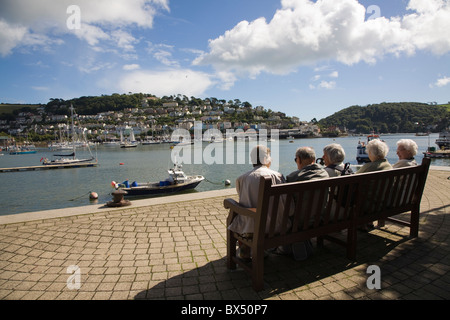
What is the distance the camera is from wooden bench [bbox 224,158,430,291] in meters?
2.56

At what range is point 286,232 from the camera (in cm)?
282

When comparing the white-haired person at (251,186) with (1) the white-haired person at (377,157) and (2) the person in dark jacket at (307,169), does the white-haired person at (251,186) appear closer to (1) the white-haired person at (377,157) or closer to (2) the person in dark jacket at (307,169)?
(2) the person in dark jacket at (307,169)

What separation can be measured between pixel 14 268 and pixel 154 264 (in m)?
1.77

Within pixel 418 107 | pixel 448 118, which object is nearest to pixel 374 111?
pixel 418 107

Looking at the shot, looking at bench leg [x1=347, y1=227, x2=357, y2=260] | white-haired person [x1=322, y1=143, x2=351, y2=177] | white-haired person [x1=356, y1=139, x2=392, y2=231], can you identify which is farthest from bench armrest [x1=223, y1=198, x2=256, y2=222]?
white-haired person [x1=356, y1=139, x2=392, y2=231]

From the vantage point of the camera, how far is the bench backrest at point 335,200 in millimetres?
2521

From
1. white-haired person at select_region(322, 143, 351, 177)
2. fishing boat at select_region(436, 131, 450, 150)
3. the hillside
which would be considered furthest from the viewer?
the hillside

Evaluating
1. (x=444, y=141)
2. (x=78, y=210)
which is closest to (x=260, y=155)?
(x=78, y=210)

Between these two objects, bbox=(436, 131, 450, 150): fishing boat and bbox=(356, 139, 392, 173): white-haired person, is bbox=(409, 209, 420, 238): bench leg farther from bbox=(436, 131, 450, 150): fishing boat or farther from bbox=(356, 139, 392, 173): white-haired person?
bbox=(436, 131, 450, 150): fishing boat

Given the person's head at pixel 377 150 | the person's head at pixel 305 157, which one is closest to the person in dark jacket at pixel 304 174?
the person's head at pixel 305 157

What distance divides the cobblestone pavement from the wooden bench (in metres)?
0.26

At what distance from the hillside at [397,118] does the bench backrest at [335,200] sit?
5723 inches
